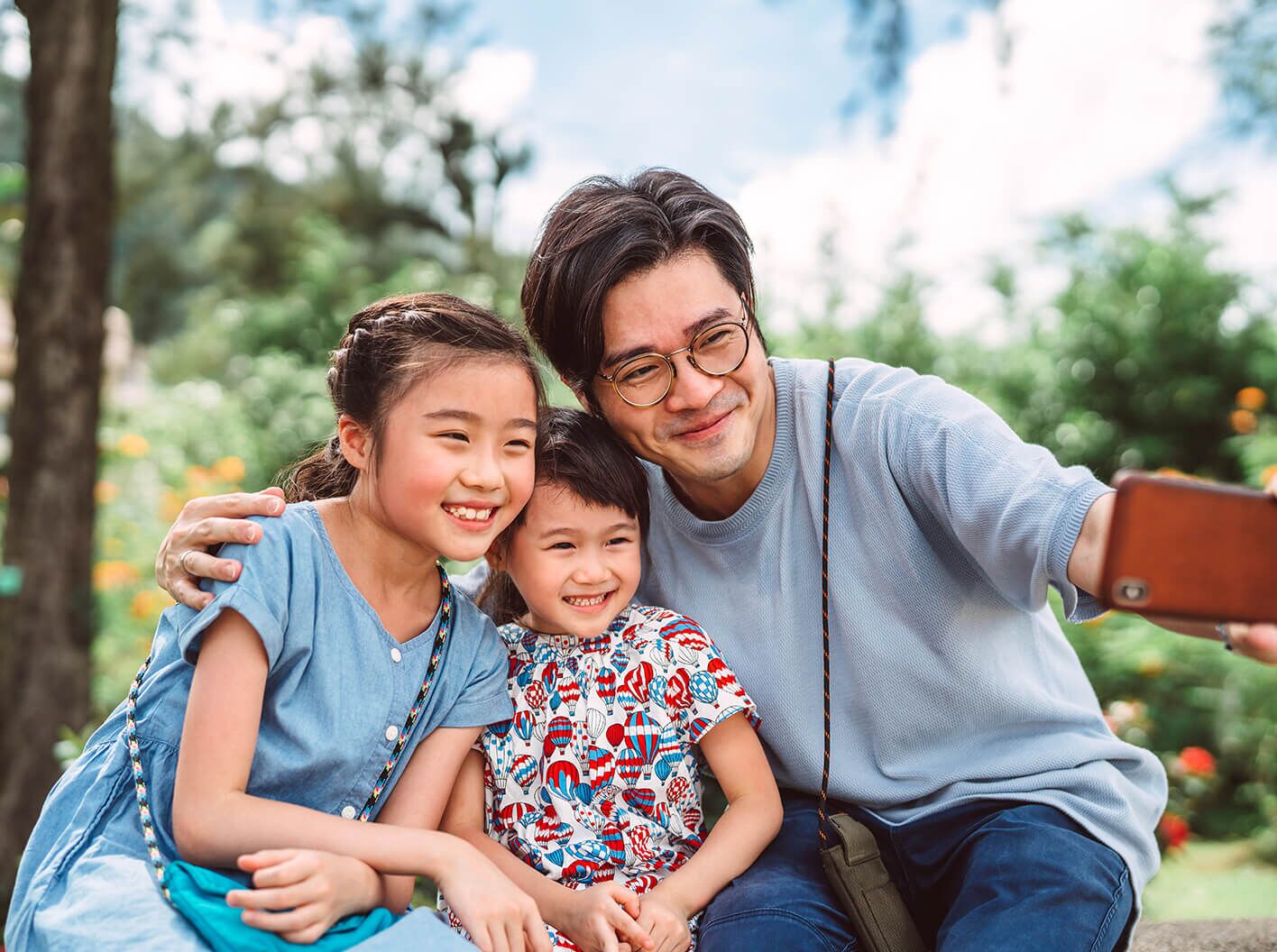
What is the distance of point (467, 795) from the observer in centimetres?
206

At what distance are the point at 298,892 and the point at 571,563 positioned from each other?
2.46 ft

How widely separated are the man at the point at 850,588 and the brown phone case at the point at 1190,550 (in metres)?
0.53

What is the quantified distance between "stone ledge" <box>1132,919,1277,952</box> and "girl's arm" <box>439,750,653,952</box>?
1242 mm

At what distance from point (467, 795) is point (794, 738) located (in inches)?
24.6

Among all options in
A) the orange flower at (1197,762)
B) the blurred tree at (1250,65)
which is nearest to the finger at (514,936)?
the orange flower at (1197,762)

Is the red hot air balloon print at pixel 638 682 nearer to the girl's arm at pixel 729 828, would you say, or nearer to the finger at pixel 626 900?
the girl's arm at pixel 729 828

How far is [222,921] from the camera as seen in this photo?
1.58 m

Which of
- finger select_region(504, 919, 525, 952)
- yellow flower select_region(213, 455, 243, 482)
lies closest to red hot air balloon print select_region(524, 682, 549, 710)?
finger select_region(504, 919, 525, 952)

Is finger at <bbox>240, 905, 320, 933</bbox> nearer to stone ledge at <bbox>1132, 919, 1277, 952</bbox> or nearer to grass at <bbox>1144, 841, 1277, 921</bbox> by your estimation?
stone ledge at <bbox>1132, 919, 1277, 952</bbox>

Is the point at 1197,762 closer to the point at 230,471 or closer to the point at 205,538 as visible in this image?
the point at 205,538

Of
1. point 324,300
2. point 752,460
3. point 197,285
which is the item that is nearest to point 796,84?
point 324,300

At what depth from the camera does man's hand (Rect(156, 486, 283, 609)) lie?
1749 millimetres

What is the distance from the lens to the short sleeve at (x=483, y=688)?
1.97 m

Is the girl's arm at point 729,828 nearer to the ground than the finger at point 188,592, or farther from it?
nearer to the ground
